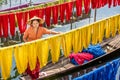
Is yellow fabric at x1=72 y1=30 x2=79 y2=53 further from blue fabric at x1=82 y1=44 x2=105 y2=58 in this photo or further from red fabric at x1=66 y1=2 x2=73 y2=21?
red fabric at x1=66 y1=2 x2=73 y2=21

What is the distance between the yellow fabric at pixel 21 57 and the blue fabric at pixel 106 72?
1659 millimetres

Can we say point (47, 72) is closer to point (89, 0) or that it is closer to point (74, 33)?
point (74, 33)

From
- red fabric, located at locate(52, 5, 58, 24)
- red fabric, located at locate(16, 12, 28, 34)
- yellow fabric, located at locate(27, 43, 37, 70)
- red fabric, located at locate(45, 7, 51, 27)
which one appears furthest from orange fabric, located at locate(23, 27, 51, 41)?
red fabric, located at locate(52, 5, 58, 24)

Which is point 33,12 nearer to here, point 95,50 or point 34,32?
point 95,50

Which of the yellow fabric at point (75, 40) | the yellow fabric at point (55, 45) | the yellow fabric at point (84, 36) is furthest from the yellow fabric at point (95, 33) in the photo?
the yellow fabric at point (55, 45)

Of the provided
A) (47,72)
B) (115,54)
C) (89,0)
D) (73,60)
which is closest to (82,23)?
(89,0)

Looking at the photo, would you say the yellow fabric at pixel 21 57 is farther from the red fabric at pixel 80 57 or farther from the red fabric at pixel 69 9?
the red fabric at pixel 69 9

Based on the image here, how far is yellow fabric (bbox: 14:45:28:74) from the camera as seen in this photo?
6.25m

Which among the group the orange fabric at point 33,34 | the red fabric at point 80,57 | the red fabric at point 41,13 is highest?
the orange fabric at point 33,34

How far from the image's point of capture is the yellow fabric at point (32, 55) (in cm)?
643

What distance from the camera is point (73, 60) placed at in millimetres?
8758

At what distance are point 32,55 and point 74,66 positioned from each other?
63.5 inches

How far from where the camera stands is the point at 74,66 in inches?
305

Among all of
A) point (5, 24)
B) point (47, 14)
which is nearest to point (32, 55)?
point (5, 24)
